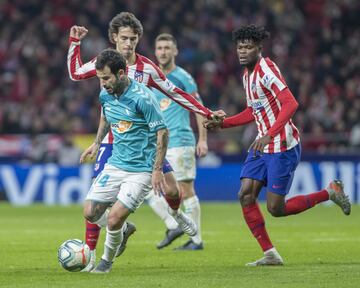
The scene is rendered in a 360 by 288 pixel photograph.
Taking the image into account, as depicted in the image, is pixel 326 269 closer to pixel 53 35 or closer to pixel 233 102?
pixel 233 102

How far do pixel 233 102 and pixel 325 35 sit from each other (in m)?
4.01

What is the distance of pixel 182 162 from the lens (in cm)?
1192

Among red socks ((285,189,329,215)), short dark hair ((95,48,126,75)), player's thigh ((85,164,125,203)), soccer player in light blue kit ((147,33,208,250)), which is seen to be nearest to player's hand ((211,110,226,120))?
red socks ((285,189,329,215))

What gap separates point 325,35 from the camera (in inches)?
1014

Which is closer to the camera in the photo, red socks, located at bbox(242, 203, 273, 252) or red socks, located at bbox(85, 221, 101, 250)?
red socks, located at bbox(85, 221, 101, 250)

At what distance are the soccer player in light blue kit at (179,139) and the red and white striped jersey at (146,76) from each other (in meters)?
1.89

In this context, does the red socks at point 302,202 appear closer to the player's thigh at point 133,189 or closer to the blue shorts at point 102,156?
the player's thigh at point 133,189

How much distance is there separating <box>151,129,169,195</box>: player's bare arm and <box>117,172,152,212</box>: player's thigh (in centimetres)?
24

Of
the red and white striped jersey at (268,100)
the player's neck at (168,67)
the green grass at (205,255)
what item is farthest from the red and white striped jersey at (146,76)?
the player's neck at (168,67)

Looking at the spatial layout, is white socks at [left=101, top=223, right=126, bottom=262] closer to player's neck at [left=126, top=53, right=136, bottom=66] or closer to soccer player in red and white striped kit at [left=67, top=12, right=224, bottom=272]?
soccer player in red and white striped kit at [left=67, top=12, right=224, bottom=272]

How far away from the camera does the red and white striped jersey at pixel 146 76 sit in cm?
972

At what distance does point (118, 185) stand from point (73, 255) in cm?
72

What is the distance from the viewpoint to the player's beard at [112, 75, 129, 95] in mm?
8555

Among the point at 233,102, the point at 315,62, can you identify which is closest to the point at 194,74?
the point at 233,102
